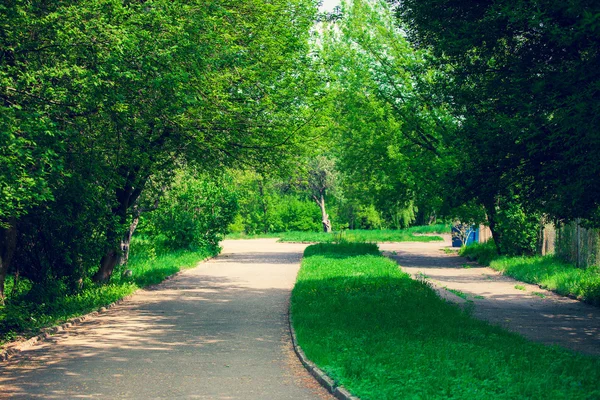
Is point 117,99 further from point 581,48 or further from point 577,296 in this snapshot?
point 577,296

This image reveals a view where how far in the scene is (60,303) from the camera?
51.2ft

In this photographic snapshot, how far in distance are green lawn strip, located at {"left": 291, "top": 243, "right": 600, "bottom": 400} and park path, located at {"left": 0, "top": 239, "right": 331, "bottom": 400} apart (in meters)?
0.55

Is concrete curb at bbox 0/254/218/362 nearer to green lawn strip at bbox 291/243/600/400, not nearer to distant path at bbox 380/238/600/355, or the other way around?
green lawn strip at bbox 291/243/600/400

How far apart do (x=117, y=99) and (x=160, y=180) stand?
814 centimetres

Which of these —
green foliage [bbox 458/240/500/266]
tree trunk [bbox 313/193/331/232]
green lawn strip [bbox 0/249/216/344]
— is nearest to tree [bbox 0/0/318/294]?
green lawn strip [bbox 0/249/216/344]

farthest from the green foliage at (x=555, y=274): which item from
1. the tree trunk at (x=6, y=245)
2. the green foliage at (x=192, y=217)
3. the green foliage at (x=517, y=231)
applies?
the tree trunk at (x=6, y=245)

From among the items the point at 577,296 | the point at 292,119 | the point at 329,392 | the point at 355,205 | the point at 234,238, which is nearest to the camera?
the point at 329,392

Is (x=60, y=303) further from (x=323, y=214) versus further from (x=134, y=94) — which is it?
(x=323, y=214)

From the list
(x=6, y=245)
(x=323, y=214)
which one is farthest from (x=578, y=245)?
(x=323, y=214)

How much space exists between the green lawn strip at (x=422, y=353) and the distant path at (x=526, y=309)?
131 cm

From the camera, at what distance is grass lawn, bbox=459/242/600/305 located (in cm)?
1845

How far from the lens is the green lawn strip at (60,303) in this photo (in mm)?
12617

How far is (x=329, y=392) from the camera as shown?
846 cm

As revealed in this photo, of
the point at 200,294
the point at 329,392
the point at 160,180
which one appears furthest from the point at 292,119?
the point at 329,392
